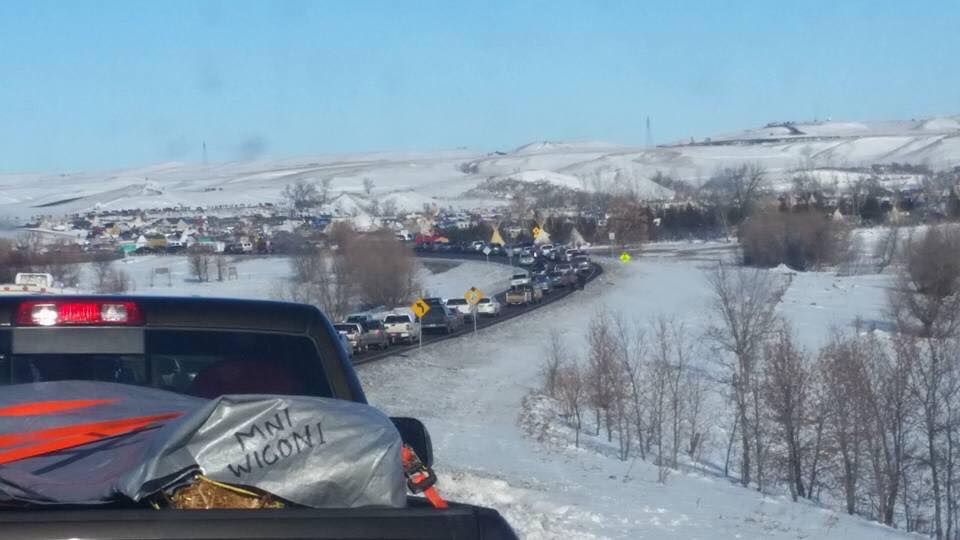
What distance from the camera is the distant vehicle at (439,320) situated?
51688mm

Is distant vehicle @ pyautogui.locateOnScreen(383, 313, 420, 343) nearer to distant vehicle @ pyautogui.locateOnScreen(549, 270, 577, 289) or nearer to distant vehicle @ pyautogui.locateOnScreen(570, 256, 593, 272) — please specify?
distant vehicle @ pyautogui.locateOnScreen(549, 270, 577, 289)

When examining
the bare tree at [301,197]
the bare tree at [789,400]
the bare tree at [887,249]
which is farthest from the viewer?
the bare tree at [301,197]

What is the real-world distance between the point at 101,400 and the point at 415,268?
216 feet

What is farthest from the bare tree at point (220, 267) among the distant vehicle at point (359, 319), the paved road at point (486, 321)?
the distant vehicle at point (359, 319)

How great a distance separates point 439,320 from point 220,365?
156ft

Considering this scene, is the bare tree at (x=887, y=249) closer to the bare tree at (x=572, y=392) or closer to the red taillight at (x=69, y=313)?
the bare tree at (x=572, y=392)

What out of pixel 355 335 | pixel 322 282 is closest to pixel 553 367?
pixel 355 335

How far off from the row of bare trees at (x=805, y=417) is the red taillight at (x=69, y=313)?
2593 centimetres

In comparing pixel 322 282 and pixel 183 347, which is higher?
pixel 183 347

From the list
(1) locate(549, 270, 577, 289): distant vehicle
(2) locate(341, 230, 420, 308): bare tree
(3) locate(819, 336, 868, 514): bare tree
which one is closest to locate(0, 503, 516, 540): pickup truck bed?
(3) locate(819, 336, 868, 514): bare tree

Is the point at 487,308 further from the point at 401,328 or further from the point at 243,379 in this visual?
the point at 243,379

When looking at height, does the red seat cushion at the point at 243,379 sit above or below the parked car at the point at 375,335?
above

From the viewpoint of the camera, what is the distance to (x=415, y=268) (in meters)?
69.0

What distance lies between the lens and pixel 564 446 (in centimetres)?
2855
